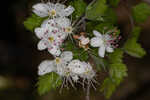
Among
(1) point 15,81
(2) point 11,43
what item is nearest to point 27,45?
→ (2) point 11,43

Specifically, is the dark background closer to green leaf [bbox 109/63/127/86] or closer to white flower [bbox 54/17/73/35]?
green leaf [bbox 109/63/127/86]

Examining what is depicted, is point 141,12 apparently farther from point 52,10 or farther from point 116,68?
point 52,10

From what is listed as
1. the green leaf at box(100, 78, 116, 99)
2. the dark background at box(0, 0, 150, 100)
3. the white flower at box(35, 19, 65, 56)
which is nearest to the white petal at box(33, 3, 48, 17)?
the white flower at box(35, 19, 65, 56)

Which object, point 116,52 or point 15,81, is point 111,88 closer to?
point 116,52

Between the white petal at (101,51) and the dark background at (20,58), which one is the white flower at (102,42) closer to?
the white petal at (101,51)

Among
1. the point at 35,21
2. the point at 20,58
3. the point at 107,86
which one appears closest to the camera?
the point at 35,21

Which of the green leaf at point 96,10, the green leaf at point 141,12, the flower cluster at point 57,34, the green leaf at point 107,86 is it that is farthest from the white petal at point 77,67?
the green leaf at point 141,12

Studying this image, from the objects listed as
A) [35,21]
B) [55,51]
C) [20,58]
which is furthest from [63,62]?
[20,58]
